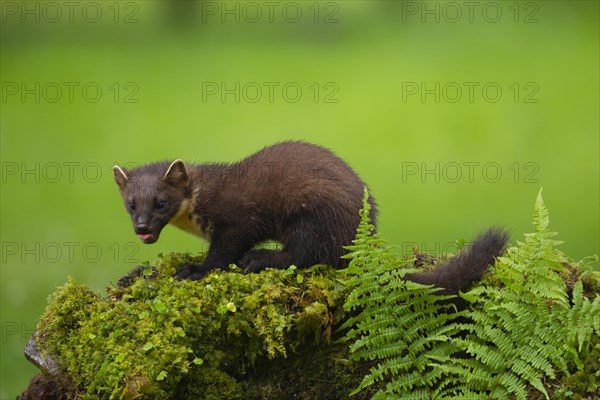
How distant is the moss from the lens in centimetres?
553

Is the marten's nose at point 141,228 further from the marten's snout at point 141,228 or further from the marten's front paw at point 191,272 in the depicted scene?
the marten's front paw at point 191,272

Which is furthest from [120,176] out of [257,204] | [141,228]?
[257,204]

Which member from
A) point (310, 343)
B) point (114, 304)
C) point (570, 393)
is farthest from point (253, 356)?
point (570, 393)

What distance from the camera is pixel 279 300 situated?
600 cm

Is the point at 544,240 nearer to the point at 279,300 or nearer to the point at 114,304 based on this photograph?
the point at 279,300

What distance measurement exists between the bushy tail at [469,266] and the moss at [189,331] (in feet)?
2.35

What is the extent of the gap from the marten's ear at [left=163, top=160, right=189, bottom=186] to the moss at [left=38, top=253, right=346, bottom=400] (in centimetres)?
114

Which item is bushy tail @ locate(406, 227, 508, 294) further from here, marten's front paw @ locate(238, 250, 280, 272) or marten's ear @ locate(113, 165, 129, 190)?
marten's ear @ locate(113, 165, 129, 190)

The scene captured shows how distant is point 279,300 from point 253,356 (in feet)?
1.53

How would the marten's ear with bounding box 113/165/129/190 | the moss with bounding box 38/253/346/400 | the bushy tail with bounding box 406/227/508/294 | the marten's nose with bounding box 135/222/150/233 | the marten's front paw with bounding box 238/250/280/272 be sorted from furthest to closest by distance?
the marten's ear with bounding box 113/165/129/190 < the marten's nose with bounding box 135/222/150/233 < the marten's front paw with bounding box 238/250/280/272 < the bushy tail with bounding box 406/227/508/294 < the moss with bounding box 38/253/346/400

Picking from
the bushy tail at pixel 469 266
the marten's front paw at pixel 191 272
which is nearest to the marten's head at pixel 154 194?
the marten's front paw at pixel 191 272

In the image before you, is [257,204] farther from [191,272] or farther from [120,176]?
[120,176]

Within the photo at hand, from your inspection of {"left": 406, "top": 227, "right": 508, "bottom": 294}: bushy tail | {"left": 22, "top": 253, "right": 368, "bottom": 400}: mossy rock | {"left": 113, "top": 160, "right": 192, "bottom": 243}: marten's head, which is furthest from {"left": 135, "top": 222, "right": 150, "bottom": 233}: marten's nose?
{"left": 406, "top": 227, "right": 508, "bottom": 294}: bushy tail

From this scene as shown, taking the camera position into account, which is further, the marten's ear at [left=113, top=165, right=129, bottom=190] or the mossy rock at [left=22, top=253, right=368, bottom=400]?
the marten's ear at [left=113, top=165, right=129, bottom=190]
